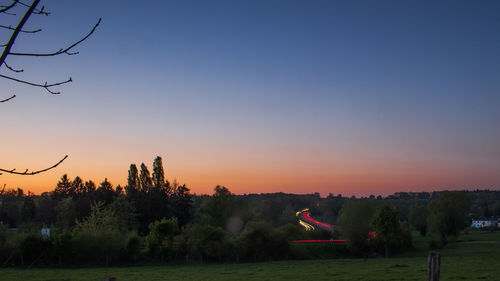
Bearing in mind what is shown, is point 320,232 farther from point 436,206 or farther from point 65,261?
point 65,261

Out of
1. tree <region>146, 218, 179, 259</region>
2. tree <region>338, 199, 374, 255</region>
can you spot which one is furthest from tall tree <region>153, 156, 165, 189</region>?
tree <region>338, 199, 374, 255</region>

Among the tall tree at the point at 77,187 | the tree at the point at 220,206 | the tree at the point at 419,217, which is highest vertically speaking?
the tall tree at the point at 77,187

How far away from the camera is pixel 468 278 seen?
1080 inches

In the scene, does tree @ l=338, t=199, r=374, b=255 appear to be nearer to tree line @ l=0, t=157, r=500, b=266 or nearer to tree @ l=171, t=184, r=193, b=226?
tree line @ l=0, t=157, r=500, b=266

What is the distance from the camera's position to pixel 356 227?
61594mm

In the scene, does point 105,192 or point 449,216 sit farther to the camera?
point 105,192

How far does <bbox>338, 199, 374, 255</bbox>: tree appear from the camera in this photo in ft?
202

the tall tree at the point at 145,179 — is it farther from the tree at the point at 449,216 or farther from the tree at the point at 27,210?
the tree at the point at 449,216

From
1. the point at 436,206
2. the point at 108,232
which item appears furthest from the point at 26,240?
the point at 436,206

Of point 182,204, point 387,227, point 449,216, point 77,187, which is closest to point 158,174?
point 182,204

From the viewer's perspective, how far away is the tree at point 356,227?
61500 millimetres

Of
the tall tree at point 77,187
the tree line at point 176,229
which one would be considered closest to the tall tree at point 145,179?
the tree line at point 176,229

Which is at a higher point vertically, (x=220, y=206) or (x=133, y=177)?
(x=133, y=177)

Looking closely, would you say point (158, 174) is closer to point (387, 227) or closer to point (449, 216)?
point (387, 227)
